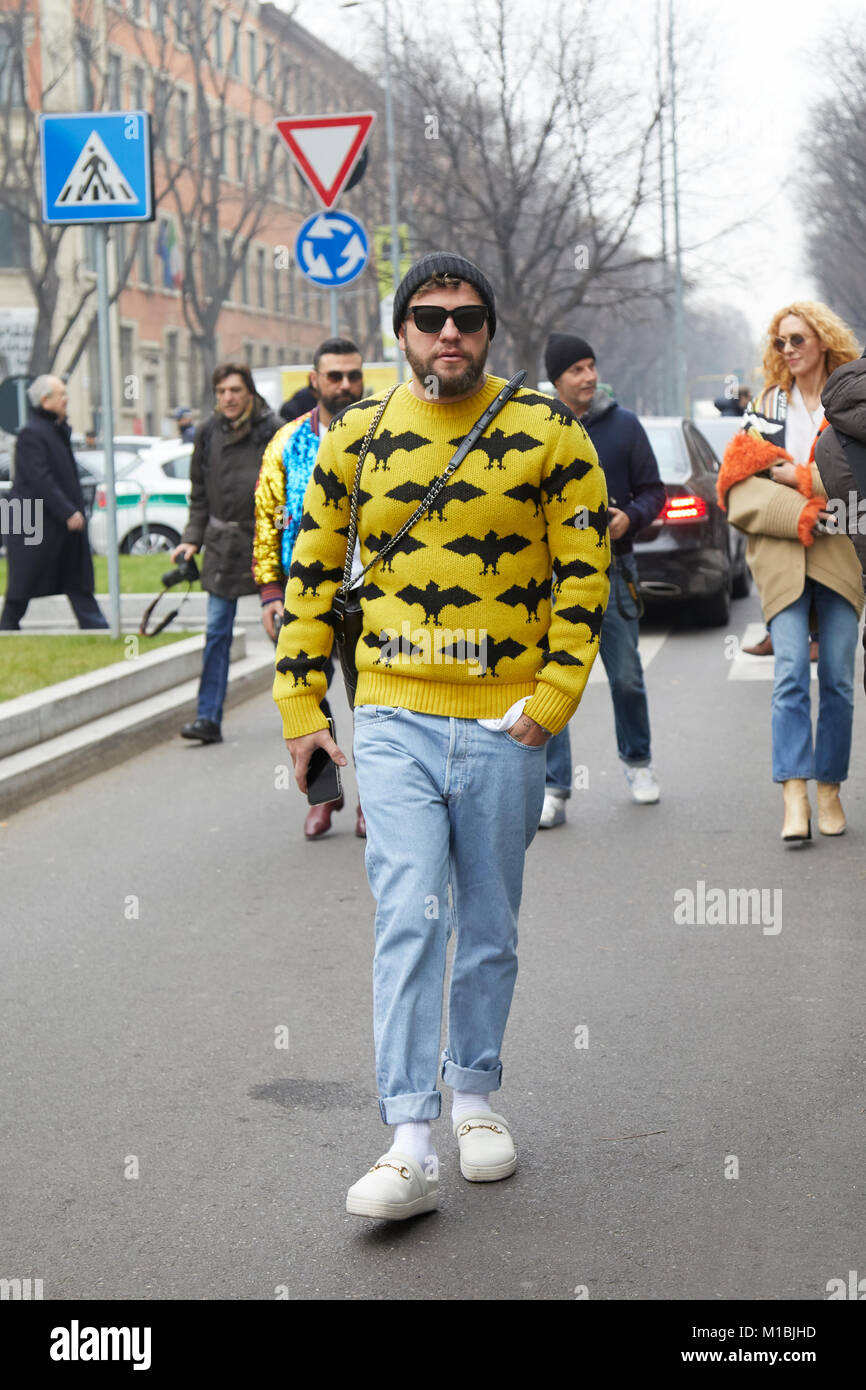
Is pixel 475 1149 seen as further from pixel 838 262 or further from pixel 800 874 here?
pixel 838 262

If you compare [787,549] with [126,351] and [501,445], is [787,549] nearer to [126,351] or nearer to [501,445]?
[501,445]

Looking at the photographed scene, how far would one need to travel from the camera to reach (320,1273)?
367cm

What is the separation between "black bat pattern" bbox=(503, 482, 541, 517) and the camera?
13.1 ft

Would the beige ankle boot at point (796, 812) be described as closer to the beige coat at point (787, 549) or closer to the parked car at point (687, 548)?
the beige coat at point (787, 549)

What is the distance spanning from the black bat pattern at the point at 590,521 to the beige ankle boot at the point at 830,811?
12.1 feet

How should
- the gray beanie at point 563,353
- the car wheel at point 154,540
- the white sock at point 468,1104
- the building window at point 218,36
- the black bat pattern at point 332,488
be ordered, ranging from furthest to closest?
the building window at point 218,36
the car wheel at point 154,540
the gray beanie at point 563,353
the white sock at point 468,1104
the black bat pattern at point 332,488

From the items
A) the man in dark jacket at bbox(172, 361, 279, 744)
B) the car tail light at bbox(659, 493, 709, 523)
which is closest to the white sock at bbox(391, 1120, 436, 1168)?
the man in dark jacket at bbox(172, 361, 279, 744)

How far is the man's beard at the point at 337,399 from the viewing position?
735 centimetres

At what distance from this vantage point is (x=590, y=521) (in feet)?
13.2

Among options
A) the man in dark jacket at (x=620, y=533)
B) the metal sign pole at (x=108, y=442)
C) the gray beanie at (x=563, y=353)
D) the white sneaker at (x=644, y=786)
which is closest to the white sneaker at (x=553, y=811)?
the man in dark jacket at (x=620, y=533)

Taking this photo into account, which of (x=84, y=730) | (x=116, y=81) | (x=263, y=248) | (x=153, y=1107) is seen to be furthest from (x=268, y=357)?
(x=153, y=1107)

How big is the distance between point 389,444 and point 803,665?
141 inches
